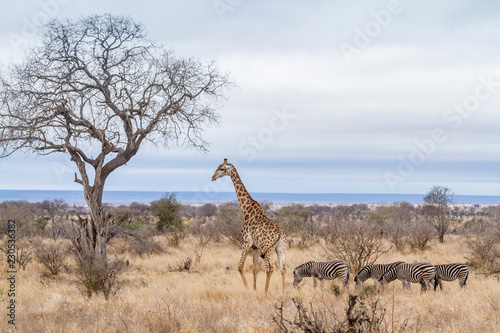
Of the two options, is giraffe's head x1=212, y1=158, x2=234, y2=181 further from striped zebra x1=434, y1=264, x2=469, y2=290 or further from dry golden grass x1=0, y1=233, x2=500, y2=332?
striped zebra x1=434, y1=264, x2=469, y2=290

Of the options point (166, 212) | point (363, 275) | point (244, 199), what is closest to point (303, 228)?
point (166, 212)


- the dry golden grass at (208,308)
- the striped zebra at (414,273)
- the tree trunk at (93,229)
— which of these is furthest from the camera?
the tree trunk at (93,229)

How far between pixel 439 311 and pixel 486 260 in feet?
32.1

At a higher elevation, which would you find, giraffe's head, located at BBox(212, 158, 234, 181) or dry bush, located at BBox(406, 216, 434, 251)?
giraffe's head, located at BBox(212, 158, 234, 181)

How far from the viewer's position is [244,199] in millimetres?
11445

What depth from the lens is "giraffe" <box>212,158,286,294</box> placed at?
1059 centimetres

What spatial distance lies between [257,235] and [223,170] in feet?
5.76

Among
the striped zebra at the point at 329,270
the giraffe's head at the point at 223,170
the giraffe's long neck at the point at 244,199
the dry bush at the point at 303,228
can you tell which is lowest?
the striped zebra at the point at 329,270

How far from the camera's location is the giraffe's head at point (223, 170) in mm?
11203

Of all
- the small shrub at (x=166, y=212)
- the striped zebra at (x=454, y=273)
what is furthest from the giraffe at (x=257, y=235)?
the small shrub at (x=166, y=212)

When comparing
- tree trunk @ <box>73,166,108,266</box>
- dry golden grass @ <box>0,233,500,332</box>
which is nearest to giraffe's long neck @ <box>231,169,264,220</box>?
dry golden grass @ <box>0,233,500,332</box>

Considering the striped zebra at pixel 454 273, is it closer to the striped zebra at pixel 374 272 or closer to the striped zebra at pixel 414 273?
the striped zebra at pixel 414 273

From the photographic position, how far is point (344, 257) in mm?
Answer: 14383

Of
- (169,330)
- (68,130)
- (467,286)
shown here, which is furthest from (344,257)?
(68,130)
